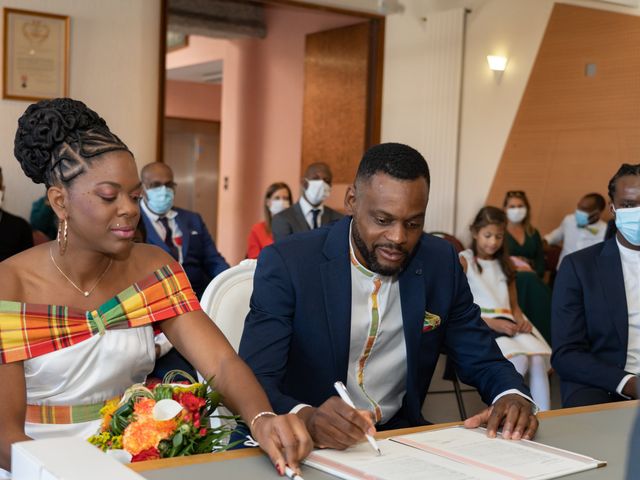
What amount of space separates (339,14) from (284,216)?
292 centimetres

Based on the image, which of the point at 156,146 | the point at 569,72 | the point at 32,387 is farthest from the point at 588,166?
the point at 32,387

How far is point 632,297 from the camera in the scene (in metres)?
3.31

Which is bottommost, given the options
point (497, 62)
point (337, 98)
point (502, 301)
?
point (502, 301)

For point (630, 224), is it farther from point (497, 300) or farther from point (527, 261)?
point (527, 261)

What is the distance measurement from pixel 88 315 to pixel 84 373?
14cm

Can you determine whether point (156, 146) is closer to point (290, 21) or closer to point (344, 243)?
point (290, 21)

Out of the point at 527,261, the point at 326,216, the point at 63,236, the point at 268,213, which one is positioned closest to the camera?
the point at 63,236

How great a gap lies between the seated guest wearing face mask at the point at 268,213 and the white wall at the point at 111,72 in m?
1.13

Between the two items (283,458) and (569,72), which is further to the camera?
(569,72)

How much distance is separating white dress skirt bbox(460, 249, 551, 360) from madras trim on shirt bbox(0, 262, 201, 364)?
122 inches

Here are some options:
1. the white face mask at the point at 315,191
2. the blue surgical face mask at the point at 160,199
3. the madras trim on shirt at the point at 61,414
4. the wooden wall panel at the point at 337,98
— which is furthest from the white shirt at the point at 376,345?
the wooden wall panel at the point at 337,98

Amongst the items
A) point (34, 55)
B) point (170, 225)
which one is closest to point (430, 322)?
point (170, 225)

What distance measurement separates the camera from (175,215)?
572 centimetres

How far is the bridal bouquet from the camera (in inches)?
64.2
